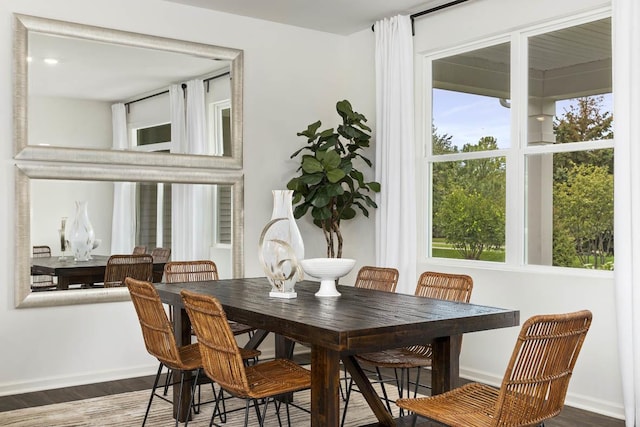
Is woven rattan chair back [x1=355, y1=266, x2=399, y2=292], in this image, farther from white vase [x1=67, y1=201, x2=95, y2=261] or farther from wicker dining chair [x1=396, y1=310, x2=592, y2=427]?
white vase [x1=67, y1=201, x2=95, y2=261]

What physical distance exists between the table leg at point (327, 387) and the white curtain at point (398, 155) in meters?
2.97

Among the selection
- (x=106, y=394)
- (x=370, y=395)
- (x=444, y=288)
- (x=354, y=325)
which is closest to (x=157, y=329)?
(x=370, y=395)

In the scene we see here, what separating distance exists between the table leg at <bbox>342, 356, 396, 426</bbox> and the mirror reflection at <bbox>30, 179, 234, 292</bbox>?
8.10ft

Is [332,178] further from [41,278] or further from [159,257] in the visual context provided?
[41,278]

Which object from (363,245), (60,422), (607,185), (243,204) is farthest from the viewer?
(363,245)

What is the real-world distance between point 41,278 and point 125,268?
2.07 ft

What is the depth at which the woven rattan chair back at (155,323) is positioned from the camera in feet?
11.4

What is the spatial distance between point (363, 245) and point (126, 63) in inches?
104

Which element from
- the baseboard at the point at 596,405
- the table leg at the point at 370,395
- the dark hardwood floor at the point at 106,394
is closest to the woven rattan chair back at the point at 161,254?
the dark hardwood floor at the point at 106,394

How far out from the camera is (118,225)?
5223 mm

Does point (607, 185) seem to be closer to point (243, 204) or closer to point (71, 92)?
point (243, 204)

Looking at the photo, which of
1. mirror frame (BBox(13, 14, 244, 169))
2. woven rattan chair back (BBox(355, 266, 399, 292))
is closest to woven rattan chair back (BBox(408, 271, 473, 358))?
woven rattan chair back (BBox(355, 266, 399, 292))

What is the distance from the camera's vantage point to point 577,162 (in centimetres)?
466

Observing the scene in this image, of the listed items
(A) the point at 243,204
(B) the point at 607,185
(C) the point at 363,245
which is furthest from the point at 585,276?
(A) the point at 243,204
